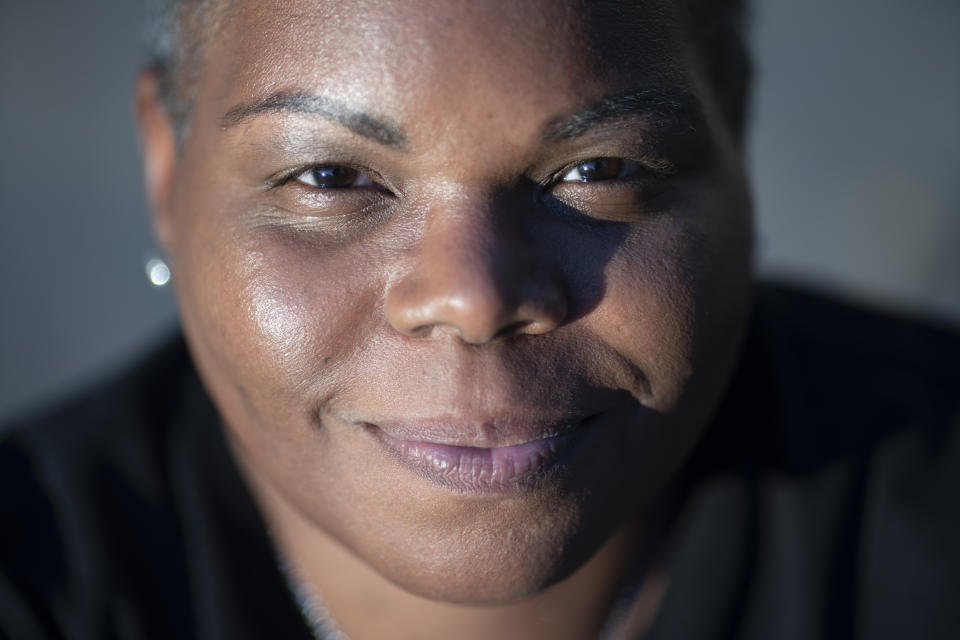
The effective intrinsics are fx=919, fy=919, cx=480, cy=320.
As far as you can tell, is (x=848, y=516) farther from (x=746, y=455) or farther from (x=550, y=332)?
(x=550, y=332)

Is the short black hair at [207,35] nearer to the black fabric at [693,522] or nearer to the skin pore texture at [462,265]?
the skin pore texture at [462,265]

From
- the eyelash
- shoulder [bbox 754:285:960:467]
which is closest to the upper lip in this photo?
the eyelash

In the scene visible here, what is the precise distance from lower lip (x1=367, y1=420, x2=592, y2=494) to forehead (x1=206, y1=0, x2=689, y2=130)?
292 mm

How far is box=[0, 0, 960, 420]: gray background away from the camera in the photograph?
76.0 inches

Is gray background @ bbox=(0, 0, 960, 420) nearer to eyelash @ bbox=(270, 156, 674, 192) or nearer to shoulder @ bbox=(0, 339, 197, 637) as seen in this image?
shoulder @ bbox=(0, 339, 197, 637)

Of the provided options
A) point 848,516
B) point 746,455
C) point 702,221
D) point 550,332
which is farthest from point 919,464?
point 550,332

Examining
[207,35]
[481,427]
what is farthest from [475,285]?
[207,35]

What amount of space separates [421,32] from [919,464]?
2.83ft

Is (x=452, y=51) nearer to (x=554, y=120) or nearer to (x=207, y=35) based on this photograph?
(x=554, y=120)

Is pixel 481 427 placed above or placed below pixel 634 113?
below

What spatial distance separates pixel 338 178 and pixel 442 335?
6.9 inches

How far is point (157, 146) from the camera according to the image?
1.06 m

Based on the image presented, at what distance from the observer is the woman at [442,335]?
750 mm

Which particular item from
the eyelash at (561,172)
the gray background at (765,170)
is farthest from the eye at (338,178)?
the gray background at (765,170)
